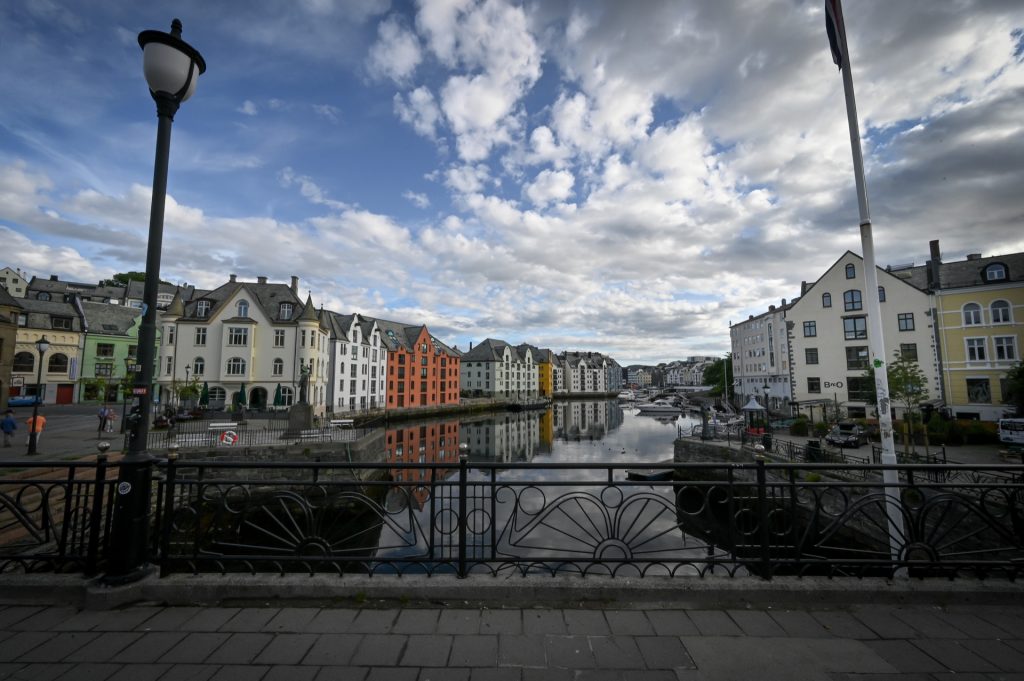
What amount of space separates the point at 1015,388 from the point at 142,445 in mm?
36581

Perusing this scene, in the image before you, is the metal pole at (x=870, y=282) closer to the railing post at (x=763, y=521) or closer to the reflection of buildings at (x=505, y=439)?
the railing post at (x=763, y=521)

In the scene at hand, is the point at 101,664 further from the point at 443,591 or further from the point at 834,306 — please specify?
the point at 834,306

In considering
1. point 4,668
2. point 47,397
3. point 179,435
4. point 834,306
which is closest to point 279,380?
point 179,435

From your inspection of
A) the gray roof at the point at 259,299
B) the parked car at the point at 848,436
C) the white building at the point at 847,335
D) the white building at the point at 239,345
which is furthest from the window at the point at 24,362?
the white building at the point at 847,335

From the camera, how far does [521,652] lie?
296 cm

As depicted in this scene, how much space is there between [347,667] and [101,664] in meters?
1.67

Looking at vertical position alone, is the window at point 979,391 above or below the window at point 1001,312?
below

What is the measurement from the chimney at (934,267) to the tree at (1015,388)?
7447mm

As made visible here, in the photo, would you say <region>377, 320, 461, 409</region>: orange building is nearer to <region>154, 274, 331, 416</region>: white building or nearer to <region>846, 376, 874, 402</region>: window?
<region>154, 274, 331, 416</region>: white building

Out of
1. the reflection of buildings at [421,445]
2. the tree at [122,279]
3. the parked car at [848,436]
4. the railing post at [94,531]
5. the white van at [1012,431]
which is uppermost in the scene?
the tree at [122,279]

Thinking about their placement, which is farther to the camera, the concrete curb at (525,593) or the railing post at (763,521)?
the railing post at (763,521)

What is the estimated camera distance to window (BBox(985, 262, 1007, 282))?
26547 millimetres

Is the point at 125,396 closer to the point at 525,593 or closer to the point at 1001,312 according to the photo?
the point at 525,593

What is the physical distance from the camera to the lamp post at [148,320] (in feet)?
12.2
